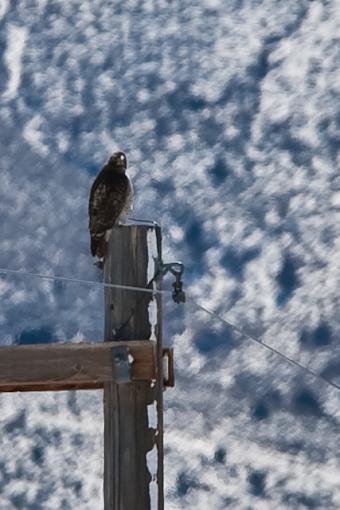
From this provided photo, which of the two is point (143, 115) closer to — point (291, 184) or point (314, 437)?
point (291, 184)

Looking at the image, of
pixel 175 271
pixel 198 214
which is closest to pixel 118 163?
pixel 175 271

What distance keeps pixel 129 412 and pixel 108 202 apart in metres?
2.54

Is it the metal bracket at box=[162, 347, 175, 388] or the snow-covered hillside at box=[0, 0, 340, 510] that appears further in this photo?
the snow-covered hillside at box=[0, 0, 340, 510]

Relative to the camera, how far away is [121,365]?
694cm

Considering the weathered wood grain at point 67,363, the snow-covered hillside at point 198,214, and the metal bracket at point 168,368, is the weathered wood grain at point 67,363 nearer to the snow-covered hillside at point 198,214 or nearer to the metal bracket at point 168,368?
the metal bracket at point 168,368

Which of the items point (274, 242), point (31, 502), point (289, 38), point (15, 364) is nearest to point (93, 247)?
point (15, 364)

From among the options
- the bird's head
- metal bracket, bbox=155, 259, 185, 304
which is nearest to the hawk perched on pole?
the bird's head

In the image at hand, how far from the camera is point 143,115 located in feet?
99.3

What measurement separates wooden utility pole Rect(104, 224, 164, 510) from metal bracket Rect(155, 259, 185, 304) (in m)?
0.06

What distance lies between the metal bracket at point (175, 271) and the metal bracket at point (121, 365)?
37 cm

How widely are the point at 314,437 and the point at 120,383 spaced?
18947mm

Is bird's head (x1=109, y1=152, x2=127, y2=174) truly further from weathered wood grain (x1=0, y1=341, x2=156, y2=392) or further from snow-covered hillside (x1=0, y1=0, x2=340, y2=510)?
snow-covered hillside (x1=0, y1=0, x2=340, y2=510)

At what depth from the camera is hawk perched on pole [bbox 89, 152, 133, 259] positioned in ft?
27.5

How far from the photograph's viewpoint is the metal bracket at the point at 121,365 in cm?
694
